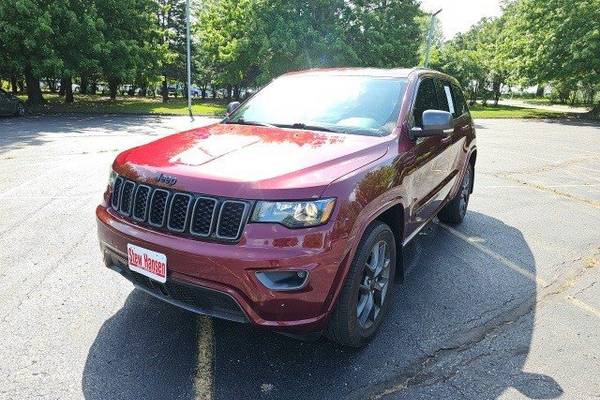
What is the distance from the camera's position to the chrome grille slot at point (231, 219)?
2.47 metres

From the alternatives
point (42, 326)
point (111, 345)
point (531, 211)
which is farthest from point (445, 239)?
point (42, 326)

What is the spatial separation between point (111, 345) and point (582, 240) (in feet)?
17.3

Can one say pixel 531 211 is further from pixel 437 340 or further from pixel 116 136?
pixel 116 136

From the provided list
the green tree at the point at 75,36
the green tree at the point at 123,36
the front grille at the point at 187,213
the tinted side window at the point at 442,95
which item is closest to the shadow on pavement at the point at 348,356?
the front grille at the point at 187,213

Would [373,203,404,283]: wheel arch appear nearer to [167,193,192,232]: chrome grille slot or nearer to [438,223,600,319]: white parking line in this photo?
[167,193,192,232]: chrome grille slot

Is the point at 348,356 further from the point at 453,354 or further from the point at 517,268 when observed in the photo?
the point at 517,268

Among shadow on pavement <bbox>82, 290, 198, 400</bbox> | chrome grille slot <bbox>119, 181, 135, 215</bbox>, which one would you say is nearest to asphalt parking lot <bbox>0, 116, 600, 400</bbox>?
shadow on pavement <bbox>82, 290, 198, 400</bbox>

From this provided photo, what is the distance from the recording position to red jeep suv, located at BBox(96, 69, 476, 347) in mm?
2455

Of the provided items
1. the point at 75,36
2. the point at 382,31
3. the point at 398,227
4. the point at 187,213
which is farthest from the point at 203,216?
the point at 382,31

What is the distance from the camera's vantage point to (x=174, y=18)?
1620 inches

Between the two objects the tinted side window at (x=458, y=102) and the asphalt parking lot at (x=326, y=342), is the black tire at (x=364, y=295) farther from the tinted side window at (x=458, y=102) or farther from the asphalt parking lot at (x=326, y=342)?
the tinted side window at (x=458, y=102)

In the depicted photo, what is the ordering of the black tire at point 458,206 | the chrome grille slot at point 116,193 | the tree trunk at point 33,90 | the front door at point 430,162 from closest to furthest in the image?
the chrome grille slot at point 116,193
the front door at point 430,162
the black tire at point 458,206
the tree trunk at point 33,90

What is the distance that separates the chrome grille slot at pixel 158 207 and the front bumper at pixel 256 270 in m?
0.07

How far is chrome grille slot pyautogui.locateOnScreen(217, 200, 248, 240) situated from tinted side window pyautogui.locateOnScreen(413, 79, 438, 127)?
1.99 m
